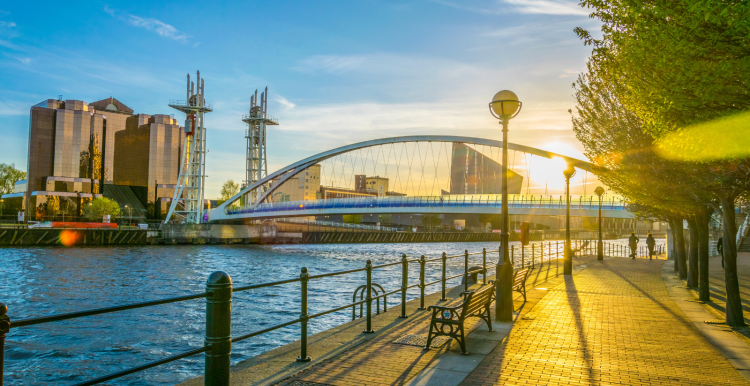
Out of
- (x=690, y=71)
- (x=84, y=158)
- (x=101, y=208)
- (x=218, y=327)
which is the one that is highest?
(x=84, y=158)

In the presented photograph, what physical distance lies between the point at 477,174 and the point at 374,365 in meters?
86.9

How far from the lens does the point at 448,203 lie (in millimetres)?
53344

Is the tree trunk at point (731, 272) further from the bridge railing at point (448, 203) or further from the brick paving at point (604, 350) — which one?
the bridge railing at point (448, 203)

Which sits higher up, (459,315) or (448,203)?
(448,203)

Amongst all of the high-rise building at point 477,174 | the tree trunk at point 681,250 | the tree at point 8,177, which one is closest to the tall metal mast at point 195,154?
the high-rise building at point 477,174

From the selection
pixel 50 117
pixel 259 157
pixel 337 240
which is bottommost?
pixel 337 240

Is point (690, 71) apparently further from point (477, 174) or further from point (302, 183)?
point (302, 183)

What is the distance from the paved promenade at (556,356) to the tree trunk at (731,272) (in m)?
0.76

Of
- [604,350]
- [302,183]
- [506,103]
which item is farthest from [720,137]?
[302,183]

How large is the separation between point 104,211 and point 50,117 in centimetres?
2567

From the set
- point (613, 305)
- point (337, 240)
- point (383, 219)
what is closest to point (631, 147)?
point (613, 305)

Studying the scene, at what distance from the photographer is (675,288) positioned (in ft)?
53.5

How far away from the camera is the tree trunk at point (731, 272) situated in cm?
997

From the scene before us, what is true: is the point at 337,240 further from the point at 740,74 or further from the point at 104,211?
the point at 740,74
